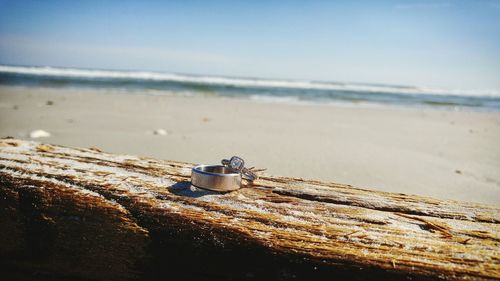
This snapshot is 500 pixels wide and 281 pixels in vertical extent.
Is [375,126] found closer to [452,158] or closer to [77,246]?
[452,158]

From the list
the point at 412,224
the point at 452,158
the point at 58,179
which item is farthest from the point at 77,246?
the point at 452,158

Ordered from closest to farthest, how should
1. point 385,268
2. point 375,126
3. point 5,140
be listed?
point 385,268 → point 5,140 → point 375,126

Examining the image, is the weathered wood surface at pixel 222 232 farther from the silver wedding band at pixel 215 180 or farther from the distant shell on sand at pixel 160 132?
the distant shell on sand at pixel 160 132

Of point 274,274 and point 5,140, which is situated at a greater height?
point 5,140

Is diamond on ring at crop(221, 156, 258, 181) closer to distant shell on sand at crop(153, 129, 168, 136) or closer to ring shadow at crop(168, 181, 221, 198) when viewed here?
ring shadow at crop(168, 181, 221, 198)

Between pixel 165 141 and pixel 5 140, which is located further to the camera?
pixel 165 141

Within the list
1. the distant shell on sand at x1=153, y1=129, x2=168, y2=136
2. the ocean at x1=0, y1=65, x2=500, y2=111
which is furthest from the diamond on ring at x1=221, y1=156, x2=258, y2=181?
the ocean at x1=0, y1=65, x2=500, y2=111

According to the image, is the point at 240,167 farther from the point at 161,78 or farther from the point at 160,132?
the point at 161,78
